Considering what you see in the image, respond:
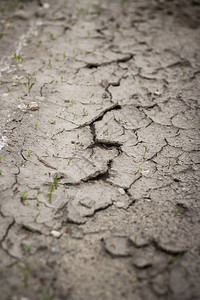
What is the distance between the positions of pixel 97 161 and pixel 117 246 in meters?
0.77

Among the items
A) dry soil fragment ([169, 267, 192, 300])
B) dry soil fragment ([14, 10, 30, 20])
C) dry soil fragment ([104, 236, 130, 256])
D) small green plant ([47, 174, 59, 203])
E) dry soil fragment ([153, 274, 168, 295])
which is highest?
dry soil fragment ([14, 10, 30, 20])

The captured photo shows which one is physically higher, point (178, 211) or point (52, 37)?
point (52, 37)

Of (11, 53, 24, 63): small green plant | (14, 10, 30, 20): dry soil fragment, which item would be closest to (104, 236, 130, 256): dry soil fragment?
(11, 53, 24, 63): small green plant

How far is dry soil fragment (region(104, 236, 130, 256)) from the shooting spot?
65.9 inches

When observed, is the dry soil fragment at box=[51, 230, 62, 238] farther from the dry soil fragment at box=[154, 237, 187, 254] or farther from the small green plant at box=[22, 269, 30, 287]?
the dry soil fragment at box=[154, 237, 187, 254]

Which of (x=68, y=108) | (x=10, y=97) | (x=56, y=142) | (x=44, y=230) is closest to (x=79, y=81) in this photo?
(x=68, y=108)

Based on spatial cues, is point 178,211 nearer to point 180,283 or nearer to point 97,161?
point 180,283

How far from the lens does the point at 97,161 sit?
2250 millimetres

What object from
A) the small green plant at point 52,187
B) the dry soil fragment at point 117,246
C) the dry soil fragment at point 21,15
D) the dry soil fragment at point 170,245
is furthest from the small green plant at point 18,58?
the dry soil fragment at point 170,245

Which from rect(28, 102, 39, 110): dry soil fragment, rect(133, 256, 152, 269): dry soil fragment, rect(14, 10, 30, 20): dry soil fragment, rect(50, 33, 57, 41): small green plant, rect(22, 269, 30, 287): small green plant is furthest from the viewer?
rect(14, 10, 30, 20): dry soil fragment

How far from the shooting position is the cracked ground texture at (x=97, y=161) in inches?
62.0

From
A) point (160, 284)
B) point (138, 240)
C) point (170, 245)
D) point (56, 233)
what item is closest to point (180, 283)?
point (160, 284)

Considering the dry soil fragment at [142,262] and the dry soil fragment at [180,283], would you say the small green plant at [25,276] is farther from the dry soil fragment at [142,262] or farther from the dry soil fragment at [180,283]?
the dry soil fragment at [180,283]

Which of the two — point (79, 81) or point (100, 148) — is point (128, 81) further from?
point (100, 148)
